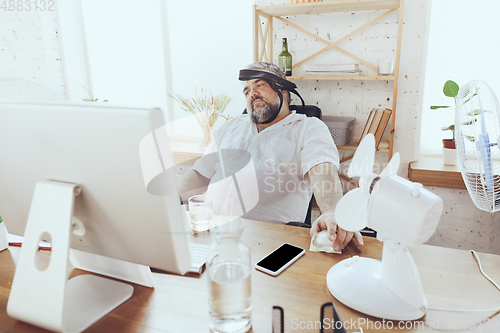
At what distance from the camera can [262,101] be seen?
1.80 metres

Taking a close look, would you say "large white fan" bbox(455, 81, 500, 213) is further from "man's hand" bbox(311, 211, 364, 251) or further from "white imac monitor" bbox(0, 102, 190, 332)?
"white imac monitor" bbox(0, 102, 190, 332)

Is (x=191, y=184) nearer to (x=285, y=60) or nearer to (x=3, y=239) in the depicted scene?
(x=3, y=239)

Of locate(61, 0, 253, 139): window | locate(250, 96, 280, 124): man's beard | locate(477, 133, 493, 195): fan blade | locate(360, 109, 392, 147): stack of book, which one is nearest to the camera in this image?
locate(477, 133, 493, 195): fan blade

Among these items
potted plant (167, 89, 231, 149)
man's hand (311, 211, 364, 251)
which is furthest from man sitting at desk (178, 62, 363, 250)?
potted plant (167, 89, 231, 149)

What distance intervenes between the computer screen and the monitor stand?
0.03m

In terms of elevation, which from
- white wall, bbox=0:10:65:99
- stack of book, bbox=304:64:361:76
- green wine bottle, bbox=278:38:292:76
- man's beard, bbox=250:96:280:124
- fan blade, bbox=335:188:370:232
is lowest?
fan blade, bbox=335:188:370:232

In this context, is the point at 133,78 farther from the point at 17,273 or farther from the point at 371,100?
the point at 17,273

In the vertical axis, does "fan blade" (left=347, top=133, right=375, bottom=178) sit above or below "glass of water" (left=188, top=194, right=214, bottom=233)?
above

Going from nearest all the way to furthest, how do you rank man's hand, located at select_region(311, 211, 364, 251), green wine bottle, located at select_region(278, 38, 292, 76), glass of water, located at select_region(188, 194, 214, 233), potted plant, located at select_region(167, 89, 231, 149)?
man's hand, located at select_region(311, 211, 364, 251)
glass of water, located at select_region(188, 194, 214, 233)
green wine bottle, located at select_region(278, 38, 292, 76)
potted plant, located at select_region(167, 89, 231, 149)

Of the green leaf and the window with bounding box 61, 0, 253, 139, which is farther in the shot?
the window with bounding box 61, 0, 253, 139

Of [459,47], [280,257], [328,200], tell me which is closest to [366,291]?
[280,257]

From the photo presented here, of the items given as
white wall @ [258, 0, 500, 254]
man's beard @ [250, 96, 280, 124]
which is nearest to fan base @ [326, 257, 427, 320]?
man's beard @ [250, 96, 280, 124]

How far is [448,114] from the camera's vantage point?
7.68ft

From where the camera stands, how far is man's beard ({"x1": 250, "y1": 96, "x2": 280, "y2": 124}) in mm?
1793
